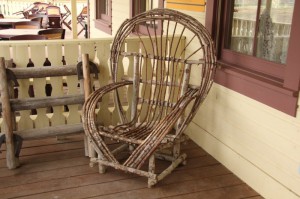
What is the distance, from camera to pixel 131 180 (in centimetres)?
243

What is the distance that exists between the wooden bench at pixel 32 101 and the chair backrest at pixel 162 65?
9.9 inches

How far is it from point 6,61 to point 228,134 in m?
1.69

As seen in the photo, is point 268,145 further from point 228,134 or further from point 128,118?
point 128,118

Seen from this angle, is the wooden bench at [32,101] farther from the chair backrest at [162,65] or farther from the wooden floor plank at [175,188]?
the wooden floor plank at [175,188]

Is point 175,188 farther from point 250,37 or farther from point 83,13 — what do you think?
point 83,13

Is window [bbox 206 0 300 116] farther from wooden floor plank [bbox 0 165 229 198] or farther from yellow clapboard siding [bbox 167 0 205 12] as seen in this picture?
wooden floor plank [bbox 0 165 229 198]

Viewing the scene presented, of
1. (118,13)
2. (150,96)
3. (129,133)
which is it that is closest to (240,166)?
(129,133)

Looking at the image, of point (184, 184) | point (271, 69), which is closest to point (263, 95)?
point (271, 69)

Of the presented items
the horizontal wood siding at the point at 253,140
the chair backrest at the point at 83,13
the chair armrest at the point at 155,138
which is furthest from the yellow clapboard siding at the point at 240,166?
the chair backrest at the point at 83,13

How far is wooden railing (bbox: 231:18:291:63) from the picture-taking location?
2.11m

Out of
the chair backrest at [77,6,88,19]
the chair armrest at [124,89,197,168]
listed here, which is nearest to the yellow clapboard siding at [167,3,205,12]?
the chair armrest at [124,89,197,168]

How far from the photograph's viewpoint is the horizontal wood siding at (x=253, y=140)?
205 centimetres

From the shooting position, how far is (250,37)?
2.39 metres

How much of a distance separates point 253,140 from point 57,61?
1542 millimetres
